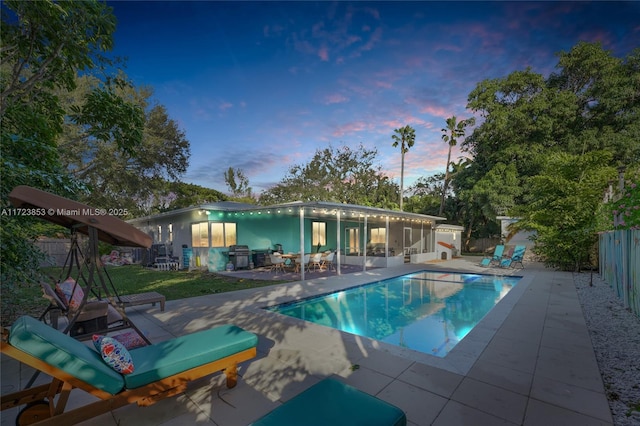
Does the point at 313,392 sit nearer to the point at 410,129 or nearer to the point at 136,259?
the point at 136,259

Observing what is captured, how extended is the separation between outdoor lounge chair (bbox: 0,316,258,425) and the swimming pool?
359 cm

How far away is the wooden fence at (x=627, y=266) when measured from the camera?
500cm

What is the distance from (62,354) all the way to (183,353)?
0.86 metres

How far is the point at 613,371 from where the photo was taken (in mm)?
3133

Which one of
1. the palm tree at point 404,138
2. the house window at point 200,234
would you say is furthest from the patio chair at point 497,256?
the palm tree at point 404,138

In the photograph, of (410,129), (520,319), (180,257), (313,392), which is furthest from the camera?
(410,129)

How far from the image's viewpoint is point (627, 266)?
5.56m

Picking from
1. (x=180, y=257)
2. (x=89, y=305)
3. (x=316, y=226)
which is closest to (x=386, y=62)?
(x=316, y=226)

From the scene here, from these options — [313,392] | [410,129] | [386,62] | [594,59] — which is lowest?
[313,392]

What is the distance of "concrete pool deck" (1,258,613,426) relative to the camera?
2373 mm

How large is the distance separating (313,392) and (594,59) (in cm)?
2692

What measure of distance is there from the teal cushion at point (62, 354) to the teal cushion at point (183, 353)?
15 centimetres

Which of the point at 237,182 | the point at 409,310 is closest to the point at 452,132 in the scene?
the point at 409,310

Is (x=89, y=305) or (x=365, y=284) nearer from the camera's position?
(x=89, y=305)
